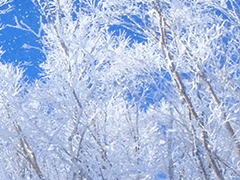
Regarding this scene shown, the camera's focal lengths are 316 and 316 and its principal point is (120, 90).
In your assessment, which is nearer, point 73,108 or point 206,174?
point 73,108

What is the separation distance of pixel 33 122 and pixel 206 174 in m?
2.87

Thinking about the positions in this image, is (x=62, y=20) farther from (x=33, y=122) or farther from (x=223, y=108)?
(x=223, y=108)

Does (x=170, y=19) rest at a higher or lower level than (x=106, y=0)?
lower

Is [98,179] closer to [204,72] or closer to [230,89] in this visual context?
[204,72]

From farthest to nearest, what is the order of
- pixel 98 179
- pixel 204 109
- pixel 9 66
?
pixel 9 66
pixel 204 109
pixel 98 179

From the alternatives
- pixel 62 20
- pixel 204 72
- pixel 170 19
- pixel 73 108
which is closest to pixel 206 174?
pixel 204 72

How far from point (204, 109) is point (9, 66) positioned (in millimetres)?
4892

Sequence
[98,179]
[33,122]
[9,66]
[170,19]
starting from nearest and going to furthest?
[33,122] < [98,179] < [170,19] < [9,66]

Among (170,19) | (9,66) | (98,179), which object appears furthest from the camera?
(9,66)

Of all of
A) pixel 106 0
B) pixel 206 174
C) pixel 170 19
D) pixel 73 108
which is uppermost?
pixel 106 0

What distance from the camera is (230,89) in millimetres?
6051

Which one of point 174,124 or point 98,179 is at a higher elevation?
point 174,124

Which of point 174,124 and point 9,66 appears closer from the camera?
point 174,124

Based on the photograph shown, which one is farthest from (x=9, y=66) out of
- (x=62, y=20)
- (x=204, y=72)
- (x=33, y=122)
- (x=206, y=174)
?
(x=206, y=174)
